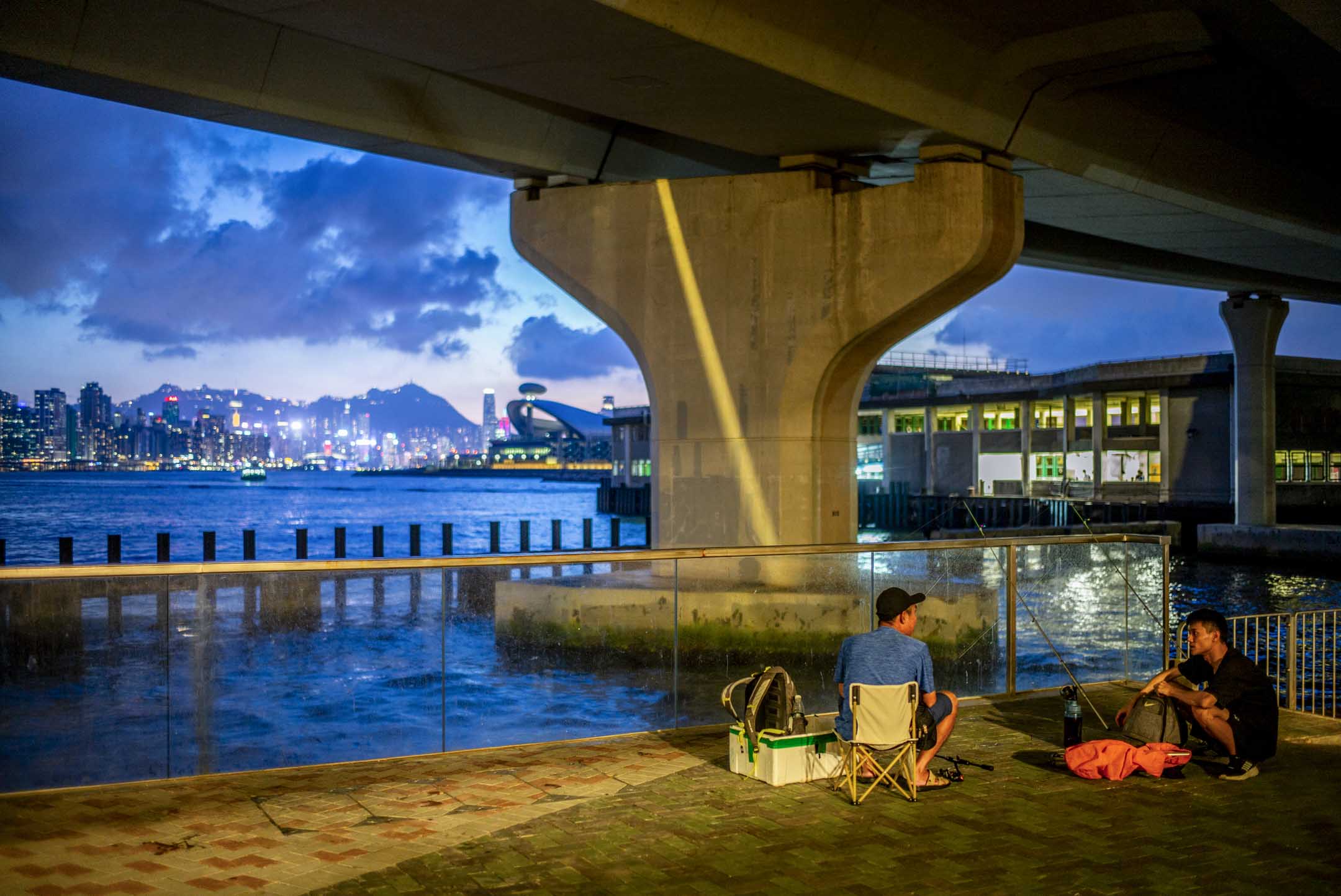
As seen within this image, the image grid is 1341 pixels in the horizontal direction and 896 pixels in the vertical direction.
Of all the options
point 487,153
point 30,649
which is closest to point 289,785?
point 30,649

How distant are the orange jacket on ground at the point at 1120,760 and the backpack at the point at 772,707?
6.40ft

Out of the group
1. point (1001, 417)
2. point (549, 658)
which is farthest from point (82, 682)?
point (1001, 417)

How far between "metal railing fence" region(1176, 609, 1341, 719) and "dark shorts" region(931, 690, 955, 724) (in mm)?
3166

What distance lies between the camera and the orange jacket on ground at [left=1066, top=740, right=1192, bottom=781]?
8078 mm

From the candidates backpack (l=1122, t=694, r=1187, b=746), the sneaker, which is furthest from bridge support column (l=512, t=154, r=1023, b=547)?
the sneaker

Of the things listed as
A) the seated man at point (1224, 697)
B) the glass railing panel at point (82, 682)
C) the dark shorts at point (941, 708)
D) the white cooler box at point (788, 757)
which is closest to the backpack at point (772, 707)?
the white cooler box at point (788, 757)

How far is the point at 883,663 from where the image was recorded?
25.1ft

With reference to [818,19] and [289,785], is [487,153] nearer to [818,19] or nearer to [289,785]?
[818,19]

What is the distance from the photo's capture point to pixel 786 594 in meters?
10.9

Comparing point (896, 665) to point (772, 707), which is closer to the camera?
point (896, 665)

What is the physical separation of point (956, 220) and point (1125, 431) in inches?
2395

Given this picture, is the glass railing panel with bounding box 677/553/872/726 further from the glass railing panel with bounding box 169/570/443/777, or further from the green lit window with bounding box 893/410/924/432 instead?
the green lit window with bounding box 893/410/924/432

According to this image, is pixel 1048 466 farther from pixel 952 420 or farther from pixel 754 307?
pixel 754 307

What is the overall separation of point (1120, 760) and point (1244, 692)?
42.5 inches
